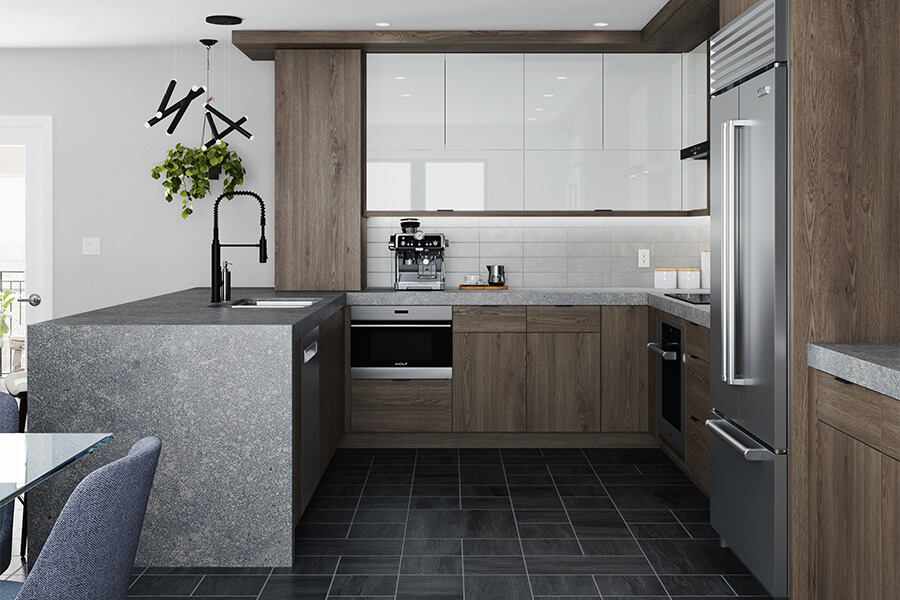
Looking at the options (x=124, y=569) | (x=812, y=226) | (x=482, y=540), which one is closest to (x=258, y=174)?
(x=482, y=540)

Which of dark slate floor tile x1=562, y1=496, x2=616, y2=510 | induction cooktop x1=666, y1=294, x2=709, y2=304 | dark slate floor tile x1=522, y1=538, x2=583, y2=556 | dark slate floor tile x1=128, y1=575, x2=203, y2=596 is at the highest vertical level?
induction cooktop x1=666, y1=294, x2=709, y2=304

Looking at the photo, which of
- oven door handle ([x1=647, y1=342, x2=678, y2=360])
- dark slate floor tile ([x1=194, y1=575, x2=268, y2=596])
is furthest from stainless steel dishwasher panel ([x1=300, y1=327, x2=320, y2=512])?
oven door handle ([x1=647, y1=342, x2=678, y2=360])

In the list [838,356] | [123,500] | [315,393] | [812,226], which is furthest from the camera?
[315,393]

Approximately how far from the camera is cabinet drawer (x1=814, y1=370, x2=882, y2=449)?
2.10 m

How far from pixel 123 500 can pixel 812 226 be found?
6.92 ft

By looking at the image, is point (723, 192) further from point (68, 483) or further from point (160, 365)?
point (68, 483)

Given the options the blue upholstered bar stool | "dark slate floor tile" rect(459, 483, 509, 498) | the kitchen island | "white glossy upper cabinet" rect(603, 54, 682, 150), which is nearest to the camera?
the blue upholstered bar stool

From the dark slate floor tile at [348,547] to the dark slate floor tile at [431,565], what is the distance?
11 cm

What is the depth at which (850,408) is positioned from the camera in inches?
88.6

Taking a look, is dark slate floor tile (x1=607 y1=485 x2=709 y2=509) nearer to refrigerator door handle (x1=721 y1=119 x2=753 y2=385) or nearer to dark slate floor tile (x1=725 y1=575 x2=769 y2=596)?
dark slate floor tile (x1=725 y1=575 x2=769 y2=596)

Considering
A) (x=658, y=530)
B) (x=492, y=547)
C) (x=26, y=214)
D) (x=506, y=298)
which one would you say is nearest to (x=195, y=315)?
(x=492, y=547)

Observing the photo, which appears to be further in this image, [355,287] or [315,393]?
[355,287]

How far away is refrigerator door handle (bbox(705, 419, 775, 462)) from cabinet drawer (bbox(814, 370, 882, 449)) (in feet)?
0.74

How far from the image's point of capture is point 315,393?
3.54 meters
